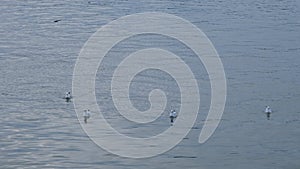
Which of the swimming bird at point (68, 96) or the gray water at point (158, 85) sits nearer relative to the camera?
the gray water at point (158, 85)

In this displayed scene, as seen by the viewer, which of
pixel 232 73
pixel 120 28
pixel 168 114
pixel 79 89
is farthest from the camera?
pixel 120 28

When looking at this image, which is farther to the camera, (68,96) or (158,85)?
(158,85)

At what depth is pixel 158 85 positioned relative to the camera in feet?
71.5

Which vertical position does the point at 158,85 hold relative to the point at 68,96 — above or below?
above

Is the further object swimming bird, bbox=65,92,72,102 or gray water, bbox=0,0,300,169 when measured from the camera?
swimming bird, bbox=65,92,72,102

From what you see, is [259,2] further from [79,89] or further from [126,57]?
[79,89]

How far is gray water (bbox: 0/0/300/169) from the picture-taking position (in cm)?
1694

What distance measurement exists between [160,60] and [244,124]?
21.2 ft

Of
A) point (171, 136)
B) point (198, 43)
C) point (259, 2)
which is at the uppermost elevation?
point (259, 2)

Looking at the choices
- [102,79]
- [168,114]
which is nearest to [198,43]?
[102,79]

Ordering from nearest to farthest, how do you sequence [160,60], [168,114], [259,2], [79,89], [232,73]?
[168,114]
[79,89]
[232,73]
[160,60]
[259,2]

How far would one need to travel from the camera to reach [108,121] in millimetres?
18891

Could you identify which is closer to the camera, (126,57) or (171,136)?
(171,136)

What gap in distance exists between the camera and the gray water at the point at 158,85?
667 inches
